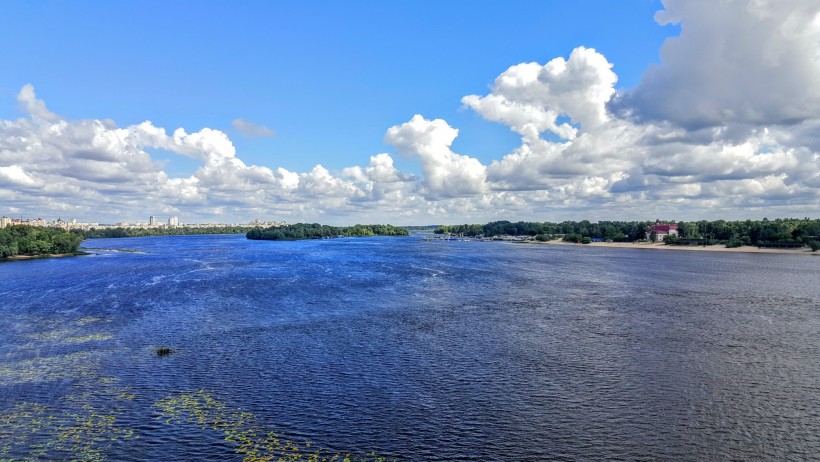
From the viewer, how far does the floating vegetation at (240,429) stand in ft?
67.8

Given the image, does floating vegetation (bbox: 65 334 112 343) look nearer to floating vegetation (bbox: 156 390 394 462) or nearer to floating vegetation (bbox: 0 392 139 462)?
floating vegetation (bbox: 0 392 139 462)

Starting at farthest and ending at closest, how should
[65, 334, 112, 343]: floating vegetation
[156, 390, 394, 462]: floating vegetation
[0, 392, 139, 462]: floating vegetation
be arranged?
[65, 334, 112, 343]: floating vegetation, [156, 390, 394, 462]: floating vegetation, [0, 392, 139, 462]: floating vegetation

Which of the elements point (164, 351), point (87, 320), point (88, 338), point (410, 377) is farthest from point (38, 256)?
point (410, 377)

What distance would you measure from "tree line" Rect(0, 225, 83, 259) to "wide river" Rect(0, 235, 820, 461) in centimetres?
8946

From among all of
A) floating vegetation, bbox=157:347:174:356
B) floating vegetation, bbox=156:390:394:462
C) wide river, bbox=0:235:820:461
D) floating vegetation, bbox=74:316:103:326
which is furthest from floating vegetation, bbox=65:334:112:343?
floating vegetation, bbox=156:390:394:462

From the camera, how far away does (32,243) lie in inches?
5423

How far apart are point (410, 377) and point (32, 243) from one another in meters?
149

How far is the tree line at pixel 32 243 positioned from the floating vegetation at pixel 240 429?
13835cm

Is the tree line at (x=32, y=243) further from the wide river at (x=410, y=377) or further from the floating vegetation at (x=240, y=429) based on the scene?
the floating vegetation at (x=240, y=429)

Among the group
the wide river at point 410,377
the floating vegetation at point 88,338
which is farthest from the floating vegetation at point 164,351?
the floating vegetation at point 88,338

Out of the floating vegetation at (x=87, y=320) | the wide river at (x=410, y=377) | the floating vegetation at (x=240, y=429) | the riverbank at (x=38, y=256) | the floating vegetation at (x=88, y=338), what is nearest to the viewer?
the floating vegetation at (x=240, y=429)

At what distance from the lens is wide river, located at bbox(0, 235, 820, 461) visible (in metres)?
22.1

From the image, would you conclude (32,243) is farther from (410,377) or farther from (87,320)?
(410,377)

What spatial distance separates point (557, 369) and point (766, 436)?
38.6 ft
